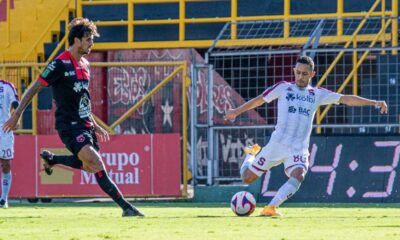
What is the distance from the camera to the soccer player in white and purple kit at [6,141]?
1848cm

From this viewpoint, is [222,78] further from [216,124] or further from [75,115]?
[75,115]

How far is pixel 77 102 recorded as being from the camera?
13484 millimetres

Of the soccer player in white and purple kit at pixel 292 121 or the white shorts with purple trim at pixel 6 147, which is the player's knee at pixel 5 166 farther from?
the soccer player in white and purple kit at pixel 292 121

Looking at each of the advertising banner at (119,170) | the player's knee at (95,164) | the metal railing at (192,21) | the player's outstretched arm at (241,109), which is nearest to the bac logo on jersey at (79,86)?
the player's knee at (95,164)

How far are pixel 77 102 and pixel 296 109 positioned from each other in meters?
2.81

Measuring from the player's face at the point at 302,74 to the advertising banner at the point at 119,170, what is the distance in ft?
21.3

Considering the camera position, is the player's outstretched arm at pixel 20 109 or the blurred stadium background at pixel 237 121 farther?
the blurred stadium background at pixel 237 121

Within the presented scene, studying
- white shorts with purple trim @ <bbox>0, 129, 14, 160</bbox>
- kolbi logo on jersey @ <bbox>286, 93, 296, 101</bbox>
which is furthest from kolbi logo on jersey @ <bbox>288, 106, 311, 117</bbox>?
white shorts with purple trim @ <bbox>0, 129, 14, 160</bbox>

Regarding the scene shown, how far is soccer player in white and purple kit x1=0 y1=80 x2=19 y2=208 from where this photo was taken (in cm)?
1848

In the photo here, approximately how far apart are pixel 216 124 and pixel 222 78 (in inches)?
32.5

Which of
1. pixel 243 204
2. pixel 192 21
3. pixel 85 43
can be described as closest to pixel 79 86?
pixel 85 43

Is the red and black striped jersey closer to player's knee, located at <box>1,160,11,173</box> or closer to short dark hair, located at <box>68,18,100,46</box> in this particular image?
short dark hair, located at <box>68,18,100,46</box>

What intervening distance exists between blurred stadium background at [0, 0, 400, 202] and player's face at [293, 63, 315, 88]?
504 centimetres

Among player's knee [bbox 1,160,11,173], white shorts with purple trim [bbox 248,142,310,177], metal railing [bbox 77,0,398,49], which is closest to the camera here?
white shorts with purple trim [bbox 248,142,310,177]
